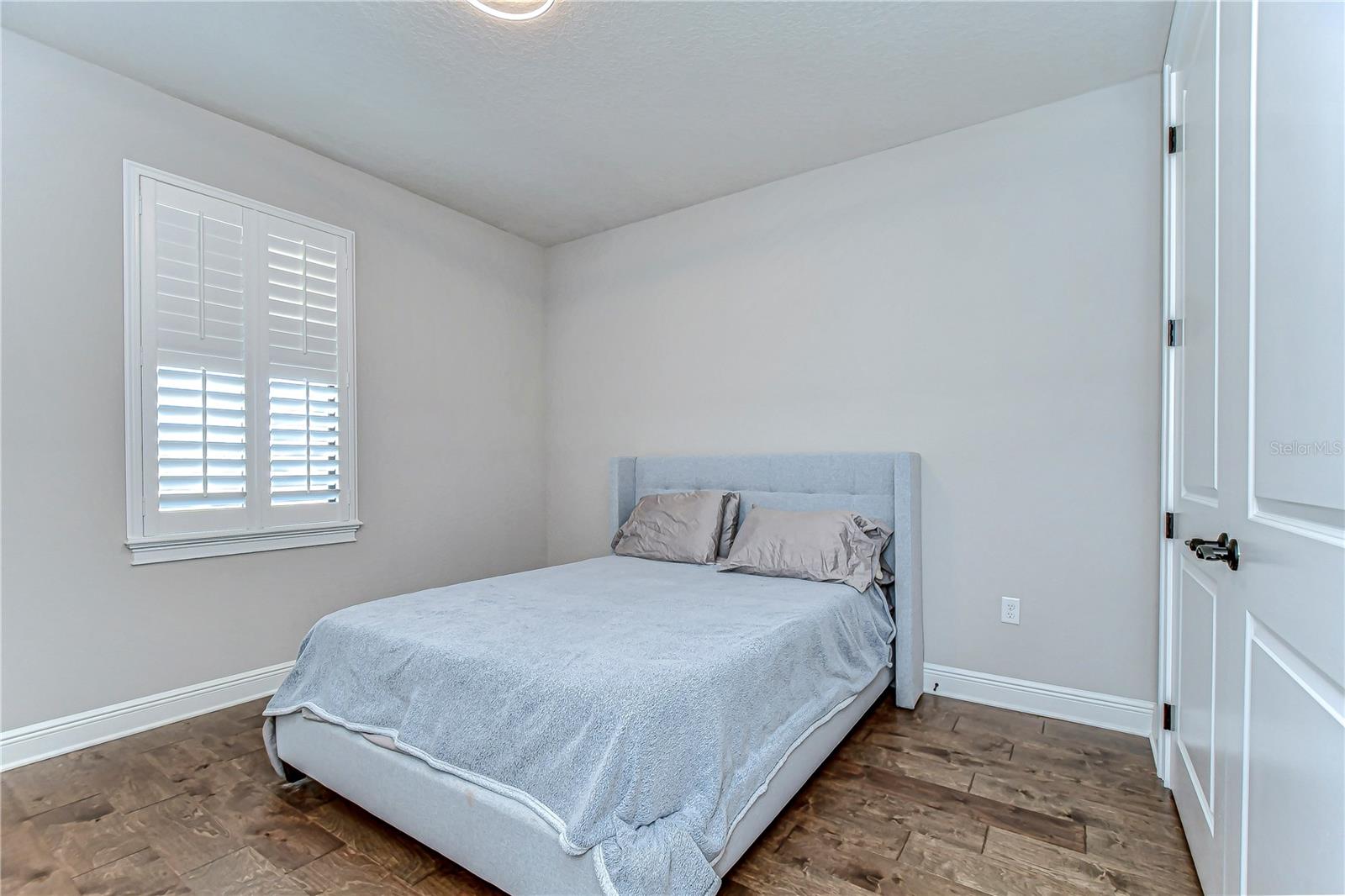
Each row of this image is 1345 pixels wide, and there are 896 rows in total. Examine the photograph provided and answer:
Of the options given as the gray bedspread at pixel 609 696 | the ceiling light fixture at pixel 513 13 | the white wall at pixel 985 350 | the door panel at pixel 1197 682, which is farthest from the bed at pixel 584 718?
the ceiling light fixture at pixel 513 13

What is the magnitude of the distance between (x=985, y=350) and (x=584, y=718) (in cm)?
243

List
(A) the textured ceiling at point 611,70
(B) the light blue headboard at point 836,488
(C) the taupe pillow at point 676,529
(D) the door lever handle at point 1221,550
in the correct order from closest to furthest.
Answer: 1. (D) the door lever handle at point 1221,550
2. (A) the textured ceiling at point 611,70
3. (B) the light blue headboard at point 836,488
4. (C) the taupe pillow at point 676,529

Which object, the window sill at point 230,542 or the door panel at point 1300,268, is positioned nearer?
the door panel at point 1300,268

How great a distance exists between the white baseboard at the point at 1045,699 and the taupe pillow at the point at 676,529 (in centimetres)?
122

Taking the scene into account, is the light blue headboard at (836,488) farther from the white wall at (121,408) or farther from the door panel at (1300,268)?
the door panel at (1300,268)

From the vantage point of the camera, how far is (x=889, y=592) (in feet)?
9.45

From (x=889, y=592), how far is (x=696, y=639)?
142 cm

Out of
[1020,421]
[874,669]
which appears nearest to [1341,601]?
[874,669]

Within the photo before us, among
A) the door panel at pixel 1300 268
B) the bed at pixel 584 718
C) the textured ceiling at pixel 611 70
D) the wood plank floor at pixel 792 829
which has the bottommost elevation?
the wood plank floor at pixel 792 829

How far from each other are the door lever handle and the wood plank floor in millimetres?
893

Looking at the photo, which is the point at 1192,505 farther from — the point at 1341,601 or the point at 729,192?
the point at 729,192

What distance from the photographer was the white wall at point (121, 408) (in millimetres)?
2318

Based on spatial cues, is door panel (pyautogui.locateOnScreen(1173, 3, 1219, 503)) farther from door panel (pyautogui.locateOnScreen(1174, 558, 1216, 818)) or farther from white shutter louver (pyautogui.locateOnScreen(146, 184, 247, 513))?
white shutter louver (pyautogui.locateOnScreen(146, 184, 247, 513))

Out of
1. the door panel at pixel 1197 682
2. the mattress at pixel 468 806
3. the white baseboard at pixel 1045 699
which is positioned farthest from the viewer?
the white baseboard at pixel 1045 699
